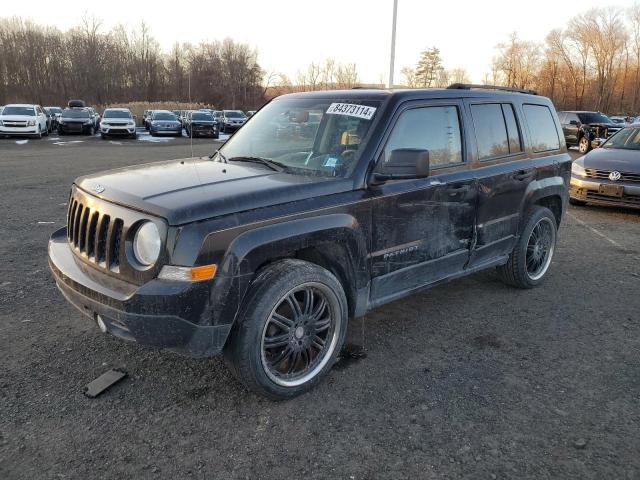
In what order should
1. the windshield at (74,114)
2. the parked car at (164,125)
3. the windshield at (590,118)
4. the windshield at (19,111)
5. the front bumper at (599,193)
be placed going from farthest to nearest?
the parked car at (164,125) < the windshield at (74,114) < the windshield at (19,111) < the windshield at (590,118) < the front bumper at (599,193)

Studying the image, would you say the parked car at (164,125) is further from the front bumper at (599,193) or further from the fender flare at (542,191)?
the fender flare at (542,191)

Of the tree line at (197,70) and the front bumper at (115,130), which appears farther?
the tree line at (197,70)

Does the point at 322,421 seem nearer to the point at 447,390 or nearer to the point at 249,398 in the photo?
the point at 249,398

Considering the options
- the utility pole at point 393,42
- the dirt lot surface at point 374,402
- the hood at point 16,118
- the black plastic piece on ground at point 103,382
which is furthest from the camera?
the hood at point 16,118

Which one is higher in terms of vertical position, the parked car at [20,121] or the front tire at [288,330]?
the parked car at [20,121]

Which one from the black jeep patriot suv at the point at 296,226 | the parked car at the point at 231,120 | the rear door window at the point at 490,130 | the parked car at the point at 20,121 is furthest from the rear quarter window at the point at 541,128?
the parked car at the point at 231,120

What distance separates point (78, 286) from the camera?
10.0 feet

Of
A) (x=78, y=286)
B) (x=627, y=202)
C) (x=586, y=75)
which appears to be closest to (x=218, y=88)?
(x=586, y=75)

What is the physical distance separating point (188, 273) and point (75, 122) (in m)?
29.2

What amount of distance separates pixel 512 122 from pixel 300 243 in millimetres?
2762

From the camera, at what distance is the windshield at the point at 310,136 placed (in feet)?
11.7

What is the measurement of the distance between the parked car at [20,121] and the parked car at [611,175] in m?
24.1

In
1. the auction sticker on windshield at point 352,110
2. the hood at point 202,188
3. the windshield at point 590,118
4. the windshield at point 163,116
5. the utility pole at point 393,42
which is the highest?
the utility pole at point 393,42

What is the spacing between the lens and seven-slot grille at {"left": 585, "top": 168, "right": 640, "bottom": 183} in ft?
29.1
